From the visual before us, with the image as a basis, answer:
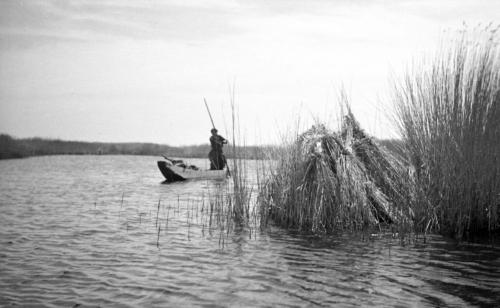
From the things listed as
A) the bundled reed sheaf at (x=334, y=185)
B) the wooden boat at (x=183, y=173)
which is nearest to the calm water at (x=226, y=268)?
the bundled reed sheaf at (x=334, y=185)

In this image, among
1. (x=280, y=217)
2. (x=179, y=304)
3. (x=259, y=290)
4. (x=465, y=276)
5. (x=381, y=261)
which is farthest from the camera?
(x=280, y=217)

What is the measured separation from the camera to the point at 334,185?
864 cm

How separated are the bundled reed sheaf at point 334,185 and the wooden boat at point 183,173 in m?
11.3

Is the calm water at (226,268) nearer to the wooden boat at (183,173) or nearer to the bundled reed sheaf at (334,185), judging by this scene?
the bundled reed sheaf at (334,185)

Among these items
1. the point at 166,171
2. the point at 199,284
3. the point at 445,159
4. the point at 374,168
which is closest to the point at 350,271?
the point at 199,284

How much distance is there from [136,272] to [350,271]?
2.73 m

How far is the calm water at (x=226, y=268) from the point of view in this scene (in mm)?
5141

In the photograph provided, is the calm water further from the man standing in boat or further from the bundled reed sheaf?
the man standing in boat

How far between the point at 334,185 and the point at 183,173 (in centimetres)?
1305

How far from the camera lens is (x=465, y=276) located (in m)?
5.90

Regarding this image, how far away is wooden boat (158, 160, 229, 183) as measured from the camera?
67.5 feet

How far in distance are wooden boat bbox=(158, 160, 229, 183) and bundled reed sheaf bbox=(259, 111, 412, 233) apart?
37.2ft

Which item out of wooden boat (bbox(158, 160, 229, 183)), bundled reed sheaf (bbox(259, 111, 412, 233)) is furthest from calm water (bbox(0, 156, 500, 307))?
wooden boat (bbox(158, 160, 229, 183))

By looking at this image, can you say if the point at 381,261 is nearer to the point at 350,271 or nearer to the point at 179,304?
the point at 350,271
